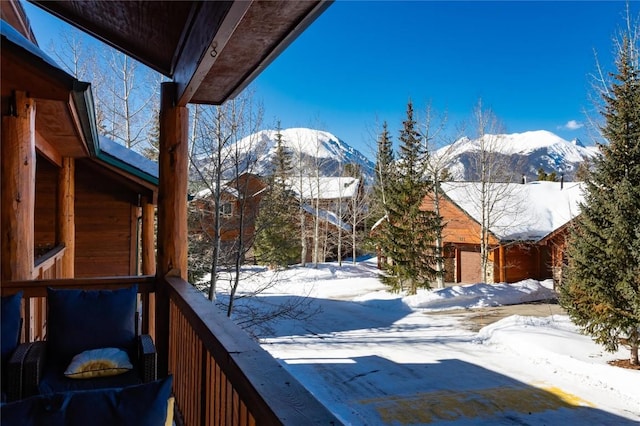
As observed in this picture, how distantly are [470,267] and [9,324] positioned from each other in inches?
803

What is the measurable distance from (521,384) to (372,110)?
18.7 metres

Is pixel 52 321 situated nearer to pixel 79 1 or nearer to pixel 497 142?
pixel 79 1

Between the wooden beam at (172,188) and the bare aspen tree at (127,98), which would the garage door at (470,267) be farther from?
the wooden beam at (172,188)

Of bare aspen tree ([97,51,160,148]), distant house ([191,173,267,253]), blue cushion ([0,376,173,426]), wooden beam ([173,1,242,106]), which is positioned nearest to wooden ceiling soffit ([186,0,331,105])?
wooden beam ([173,1,242,106])

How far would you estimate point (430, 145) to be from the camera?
63.9ft

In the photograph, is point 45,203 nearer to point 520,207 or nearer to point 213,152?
point 213,152

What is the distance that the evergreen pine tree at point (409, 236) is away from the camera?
17.8m

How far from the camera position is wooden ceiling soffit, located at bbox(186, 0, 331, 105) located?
1.76 m

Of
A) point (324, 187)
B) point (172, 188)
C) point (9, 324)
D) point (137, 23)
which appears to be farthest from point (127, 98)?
point (324, 187)

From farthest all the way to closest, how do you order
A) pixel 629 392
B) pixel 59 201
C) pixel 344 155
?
pixel 344 155 → pixel 629 392 → pixel 59 201

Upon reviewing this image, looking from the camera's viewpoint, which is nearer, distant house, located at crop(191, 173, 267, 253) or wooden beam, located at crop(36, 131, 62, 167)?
wooden beam, located at crop(36, 131, 62, 167)

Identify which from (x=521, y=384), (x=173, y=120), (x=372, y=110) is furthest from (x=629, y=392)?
(x=372, y=110)

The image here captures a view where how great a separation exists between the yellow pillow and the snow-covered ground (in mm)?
4014

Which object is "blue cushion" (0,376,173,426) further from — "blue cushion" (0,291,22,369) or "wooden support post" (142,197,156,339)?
"wooden support post" (142,197,156,339)
